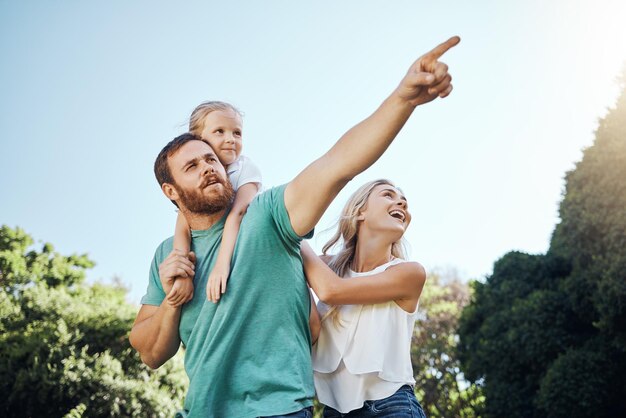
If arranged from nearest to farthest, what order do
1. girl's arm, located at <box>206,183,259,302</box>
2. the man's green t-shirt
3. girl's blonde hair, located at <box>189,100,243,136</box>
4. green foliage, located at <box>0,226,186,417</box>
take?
the man's green t-shirt, girl's arm, located at <box>206,183,259,302</box>, girl's blonde hair, located at <box>189,100,243,136</box>, green foliage, located at <box>0,226,186,417</box>

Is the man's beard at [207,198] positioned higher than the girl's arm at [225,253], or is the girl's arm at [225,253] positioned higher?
the man's beard at [207,198]

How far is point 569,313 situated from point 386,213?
11679 millimetres

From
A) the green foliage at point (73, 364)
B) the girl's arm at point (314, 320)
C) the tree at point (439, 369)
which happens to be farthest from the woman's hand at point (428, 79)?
the tree at point (439, 369)

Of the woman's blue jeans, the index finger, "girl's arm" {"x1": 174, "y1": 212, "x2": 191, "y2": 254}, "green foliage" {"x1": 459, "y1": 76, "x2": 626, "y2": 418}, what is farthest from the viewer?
"green foliage" {"x1": 459, "y1": 76, "x2": 626, "y2": 418}

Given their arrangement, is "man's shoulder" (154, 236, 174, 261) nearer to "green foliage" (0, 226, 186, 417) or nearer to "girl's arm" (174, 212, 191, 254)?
"girl's arm" (174, 212, 191, 254)

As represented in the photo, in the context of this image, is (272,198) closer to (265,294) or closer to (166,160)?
(265,294)

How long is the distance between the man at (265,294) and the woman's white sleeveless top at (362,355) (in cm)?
62

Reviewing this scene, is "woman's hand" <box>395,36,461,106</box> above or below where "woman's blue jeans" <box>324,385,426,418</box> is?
above

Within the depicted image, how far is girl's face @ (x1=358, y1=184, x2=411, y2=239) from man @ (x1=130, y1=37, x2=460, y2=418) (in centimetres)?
115

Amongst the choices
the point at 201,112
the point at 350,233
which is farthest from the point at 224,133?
the point at 350,233

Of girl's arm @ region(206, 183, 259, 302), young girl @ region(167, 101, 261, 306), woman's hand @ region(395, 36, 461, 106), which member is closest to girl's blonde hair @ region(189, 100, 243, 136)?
young girl @ region(167, 101, 261, 306)

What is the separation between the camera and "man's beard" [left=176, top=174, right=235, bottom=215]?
8.86ft

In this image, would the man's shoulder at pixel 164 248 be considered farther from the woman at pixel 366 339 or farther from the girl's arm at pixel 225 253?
the woman at pixel 366 339

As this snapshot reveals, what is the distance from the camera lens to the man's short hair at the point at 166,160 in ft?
9.16
